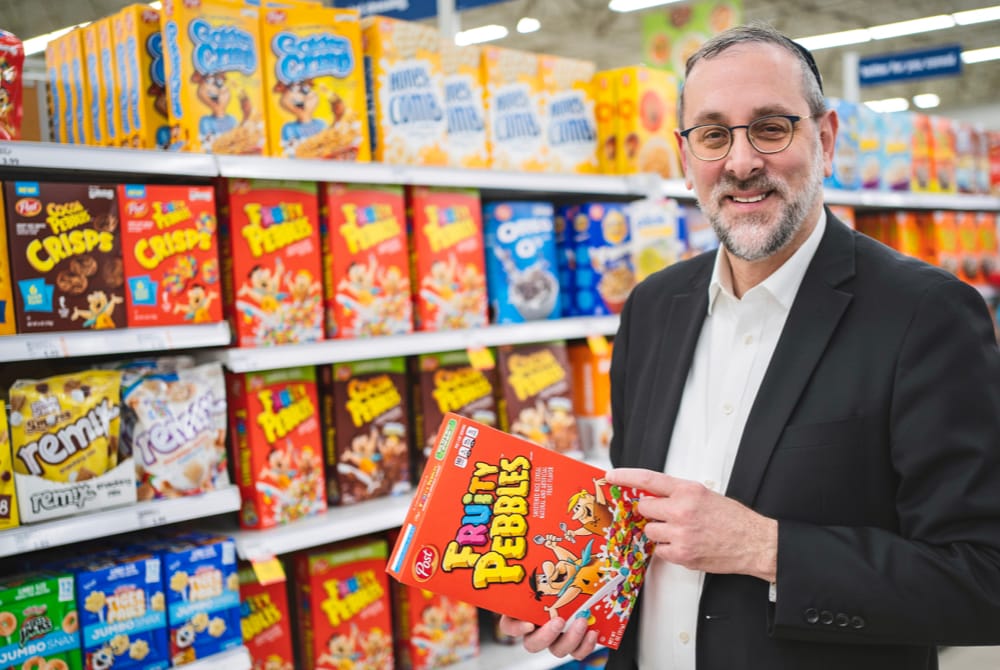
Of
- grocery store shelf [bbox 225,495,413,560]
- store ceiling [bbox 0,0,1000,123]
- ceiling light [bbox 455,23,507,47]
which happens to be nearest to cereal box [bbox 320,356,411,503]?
grocery store shelf [bbox 225,495,413,560]

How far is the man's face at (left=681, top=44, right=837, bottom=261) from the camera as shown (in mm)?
1396

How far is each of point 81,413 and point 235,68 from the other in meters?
0.88

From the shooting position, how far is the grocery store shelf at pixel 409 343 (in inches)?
84.4

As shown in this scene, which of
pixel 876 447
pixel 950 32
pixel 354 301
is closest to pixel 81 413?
pixel 354 301

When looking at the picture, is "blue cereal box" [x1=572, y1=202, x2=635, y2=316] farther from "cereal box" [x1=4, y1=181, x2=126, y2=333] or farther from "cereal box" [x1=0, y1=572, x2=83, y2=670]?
"cereal box" [x1=0, y1=572, x2=83, y2=670]

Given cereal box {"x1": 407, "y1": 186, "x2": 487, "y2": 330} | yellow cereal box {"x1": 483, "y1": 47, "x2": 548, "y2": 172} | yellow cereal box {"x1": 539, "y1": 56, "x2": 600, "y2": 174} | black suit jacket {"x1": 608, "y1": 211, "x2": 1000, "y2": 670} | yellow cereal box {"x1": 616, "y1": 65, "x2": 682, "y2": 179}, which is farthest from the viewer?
yellow cereal box {"x1": 616, "y1": 65, "x2": 682, "y2": 179}

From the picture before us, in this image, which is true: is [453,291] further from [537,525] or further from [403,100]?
[537,525]

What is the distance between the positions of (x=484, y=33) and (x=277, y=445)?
10356mm

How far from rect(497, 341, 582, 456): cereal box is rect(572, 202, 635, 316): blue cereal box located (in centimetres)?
20

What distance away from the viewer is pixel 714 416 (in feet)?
4.90

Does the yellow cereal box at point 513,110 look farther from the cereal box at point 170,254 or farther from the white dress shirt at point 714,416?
the white dress shirt at point 714,416

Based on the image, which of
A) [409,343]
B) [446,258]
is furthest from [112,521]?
[446,258]

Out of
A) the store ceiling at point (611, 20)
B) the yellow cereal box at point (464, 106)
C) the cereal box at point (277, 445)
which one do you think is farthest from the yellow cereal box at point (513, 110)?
the store ceiling at point (611, 20)

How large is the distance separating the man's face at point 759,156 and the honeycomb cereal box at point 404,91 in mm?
1194
